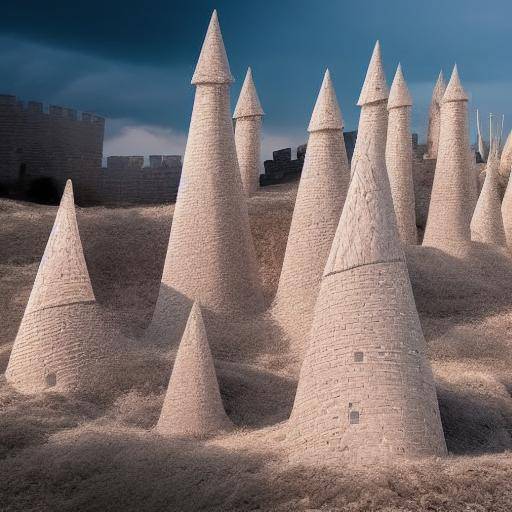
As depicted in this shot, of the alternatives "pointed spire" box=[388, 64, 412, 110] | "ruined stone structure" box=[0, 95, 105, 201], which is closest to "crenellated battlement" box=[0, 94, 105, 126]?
"ruined stone structure" box=[0, 95, 105, 201]

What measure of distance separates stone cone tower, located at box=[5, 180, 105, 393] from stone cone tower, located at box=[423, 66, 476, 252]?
910 centimetres

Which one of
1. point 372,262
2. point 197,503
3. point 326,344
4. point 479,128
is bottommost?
point 197,503

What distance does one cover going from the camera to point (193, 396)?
38.4 ft

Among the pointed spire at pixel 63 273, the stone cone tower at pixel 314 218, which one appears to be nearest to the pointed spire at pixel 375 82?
the stone cone tower at pixel 314 218

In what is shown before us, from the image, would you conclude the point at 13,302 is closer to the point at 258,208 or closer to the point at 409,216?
the point at 258,208

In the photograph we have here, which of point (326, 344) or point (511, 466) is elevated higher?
point (326, 344)

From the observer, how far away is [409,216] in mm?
21766

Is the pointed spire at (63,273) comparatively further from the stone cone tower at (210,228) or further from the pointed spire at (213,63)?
the pointed spire at (213,63)

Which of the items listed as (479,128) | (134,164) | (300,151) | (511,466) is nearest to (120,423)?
(511,466)

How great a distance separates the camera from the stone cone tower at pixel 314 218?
1558 centimetres

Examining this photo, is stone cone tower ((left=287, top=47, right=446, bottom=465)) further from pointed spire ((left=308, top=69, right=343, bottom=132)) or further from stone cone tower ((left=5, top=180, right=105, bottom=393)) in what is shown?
pointed spire ((left=308, top=69, right=343, bottom=132))

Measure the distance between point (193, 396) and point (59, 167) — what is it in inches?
709

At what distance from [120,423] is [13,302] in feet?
18.4

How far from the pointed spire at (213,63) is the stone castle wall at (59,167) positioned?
1104 centimetres
